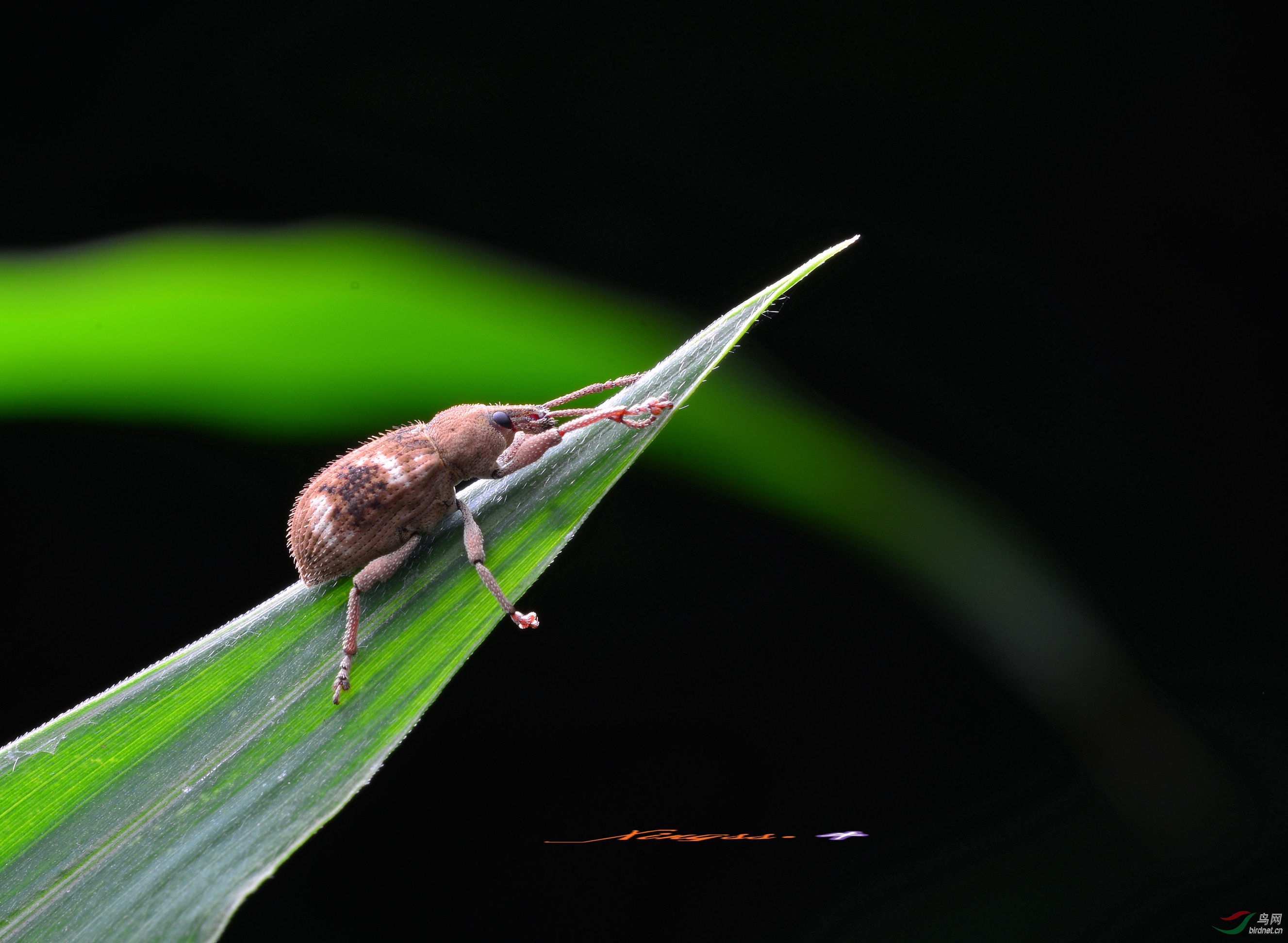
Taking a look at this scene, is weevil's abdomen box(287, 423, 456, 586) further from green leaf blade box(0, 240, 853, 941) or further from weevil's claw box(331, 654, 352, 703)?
weevil's claw box(331, 654, 352, 703)

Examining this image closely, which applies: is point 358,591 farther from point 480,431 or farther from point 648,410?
point 648,410

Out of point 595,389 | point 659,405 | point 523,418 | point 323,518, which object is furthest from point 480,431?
point 659,405

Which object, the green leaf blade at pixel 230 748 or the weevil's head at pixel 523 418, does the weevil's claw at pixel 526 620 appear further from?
the weevil's head at pixel 523 418

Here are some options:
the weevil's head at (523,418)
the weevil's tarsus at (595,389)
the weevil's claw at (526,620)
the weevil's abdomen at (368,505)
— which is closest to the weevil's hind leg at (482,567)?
the weevil's claw at (526,620)

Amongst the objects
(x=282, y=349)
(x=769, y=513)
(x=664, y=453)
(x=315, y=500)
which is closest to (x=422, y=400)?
(x=282, y=349)

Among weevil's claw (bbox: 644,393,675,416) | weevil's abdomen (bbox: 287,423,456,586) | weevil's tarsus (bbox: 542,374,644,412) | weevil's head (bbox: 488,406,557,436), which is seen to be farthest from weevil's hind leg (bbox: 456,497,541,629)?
weevil's claw (bbox: 644,393,675,416)

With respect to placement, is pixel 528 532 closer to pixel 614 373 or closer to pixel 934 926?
pixel 614 373
